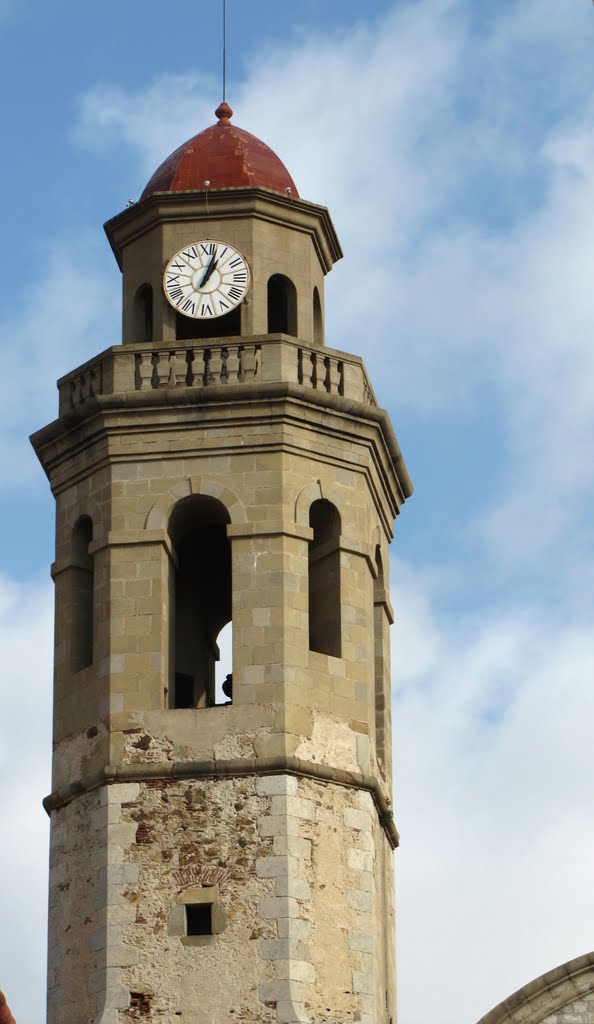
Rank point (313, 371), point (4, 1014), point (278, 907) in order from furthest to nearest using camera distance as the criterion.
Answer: point (313, 371) < point (278, 907) < point (4, 1014)

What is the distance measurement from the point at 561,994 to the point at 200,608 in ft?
23.9

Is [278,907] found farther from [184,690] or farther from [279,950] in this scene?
[184,690]

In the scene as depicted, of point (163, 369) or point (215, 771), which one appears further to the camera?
point (163, 369)

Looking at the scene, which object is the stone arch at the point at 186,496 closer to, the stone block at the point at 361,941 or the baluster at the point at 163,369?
the baluster at the point at 163,369

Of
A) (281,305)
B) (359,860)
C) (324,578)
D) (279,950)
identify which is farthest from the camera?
(281,305)

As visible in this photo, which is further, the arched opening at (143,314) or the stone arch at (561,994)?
the arched opening at (143,314)

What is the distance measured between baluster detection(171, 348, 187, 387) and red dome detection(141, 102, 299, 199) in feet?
8.54

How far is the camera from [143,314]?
4100 cm

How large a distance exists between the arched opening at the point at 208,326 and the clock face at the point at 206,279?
216mm

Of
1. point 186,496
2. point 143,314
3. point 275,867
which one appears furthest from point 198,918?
point 143,314

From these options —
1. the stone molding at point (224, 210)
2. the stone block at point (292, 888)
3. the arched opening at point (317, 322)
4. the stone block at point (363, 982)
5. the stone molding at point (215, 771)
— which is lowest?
the stone block at point (363, 982)

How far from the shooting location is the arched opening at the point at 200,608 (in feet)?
133

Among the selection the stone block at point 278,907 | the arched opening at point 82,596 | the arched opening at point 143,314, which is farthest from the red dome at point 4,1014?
the arched opening at point 143,314

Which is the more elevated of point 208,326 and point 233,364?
point 208,326
